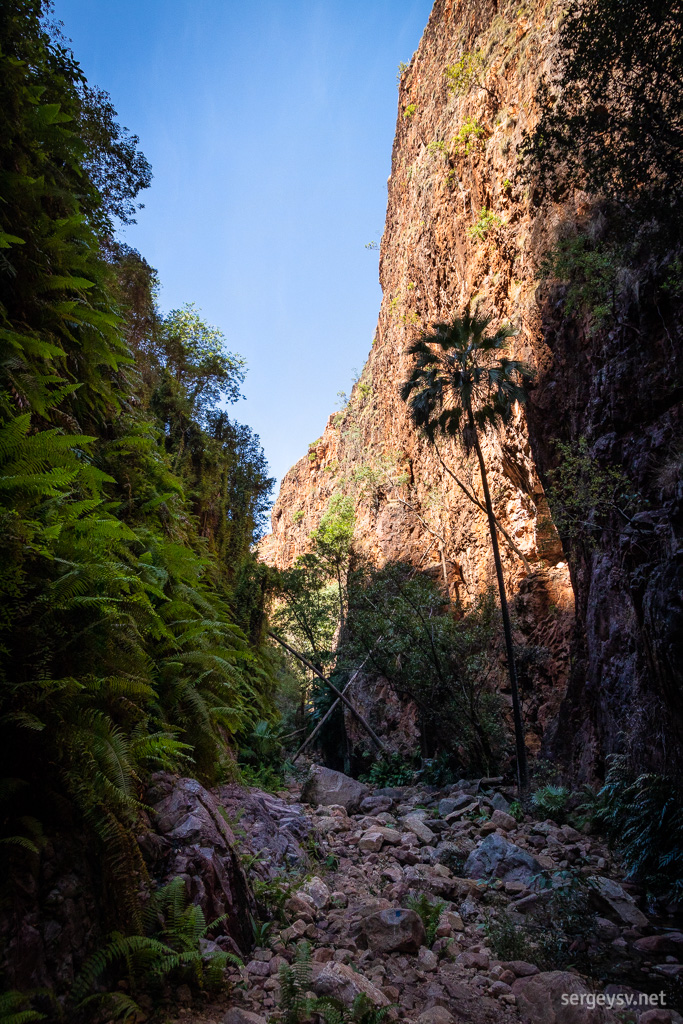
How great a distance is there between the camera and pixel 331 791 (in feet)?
35.3

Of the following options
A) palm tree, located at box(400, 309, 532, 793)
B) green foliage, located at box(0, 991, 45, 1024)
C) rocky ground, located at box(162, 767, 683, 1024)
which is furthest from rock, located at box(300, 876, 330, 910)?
palm tree, located at box(400, 309, 532, 793)

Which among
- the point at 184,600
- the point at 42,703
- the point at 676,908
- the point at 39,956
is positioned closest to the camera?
the point at 39,956

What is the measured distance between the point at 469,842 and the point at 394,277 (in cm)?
2886

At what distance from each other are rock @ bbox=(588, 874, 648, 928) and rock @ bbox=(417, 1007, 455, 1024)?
10.0 ft

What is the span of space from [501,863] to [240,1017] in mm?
5164

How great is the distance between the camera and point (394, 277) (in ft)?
97.5

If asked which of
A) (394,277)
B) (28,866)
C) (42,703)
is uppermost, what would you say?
(394,277)

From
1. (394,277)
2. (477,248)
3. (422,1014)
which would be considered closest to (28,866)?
(422,1014)

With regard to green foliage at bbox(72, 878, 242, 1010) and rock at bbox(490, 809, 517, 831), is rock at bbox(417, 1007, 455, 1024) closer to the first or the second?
green foliage at bbox(72, 878, 242, 1010)

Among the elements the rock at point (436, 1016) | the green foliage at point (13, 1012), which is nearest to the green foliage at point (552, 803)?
the rock at point (436, 1016)

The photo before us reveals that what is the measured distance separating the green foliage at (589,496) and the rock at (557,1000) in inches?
261

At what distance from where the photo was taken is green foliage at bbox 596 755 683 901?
581 cm

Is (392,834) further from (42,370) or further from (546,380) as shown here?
(546,380)

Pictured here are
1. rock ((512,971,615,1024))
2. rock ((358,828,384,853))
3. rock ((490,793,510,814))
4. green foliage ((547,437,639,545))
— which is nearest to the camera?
rock ((512,971,615,1024))
